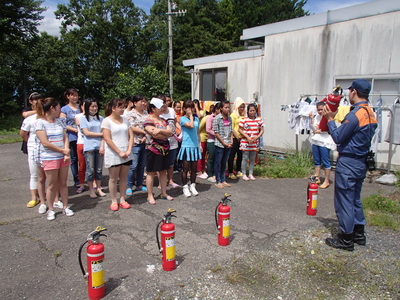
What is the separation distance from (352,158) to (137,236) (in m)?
3.06

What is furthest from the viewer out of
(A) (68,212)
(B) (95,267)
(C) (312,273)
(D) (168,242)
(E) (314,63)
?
(E) (314,63)

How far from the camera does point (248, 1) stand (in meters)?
33.2

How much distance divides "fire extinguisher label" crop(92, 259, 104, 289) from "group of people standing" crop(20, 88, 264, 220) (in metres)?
2.35

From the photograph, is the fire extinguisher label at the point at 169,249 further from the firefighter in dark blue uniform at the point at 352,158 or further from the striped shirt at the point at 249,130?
the striped shirt at the point at 249,130

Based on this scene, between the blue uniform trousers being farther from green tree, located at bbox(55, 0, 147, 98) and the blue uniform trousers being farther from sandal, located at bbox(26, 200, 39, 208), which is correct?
green tree, located at bbox(55, 0, 147, 98)

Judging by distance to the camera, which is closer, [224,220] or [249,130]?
[224,220]

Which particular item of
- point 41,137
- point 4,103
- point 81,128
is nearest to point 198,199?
point 81,128

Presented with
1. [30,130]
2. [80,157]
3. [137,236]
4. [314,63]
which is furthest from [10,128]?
[137,236]

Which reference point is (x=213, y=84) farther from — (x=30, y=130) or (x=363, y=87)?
(x=363, y=87)

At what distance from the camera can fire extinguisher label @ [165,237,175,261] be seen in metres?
3.34

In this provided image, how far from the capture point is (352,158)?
156 inches

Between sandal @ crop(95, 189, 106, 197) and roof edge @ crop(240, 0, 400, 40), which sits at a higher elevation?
roof edge @ crop(240, 0, 400, 40)

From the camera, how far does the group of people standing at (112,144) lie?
15.7ft

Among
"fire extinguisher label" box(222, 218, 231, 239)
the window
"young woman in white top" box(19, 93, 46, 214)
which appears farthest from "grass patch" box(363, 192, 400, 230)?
the window
